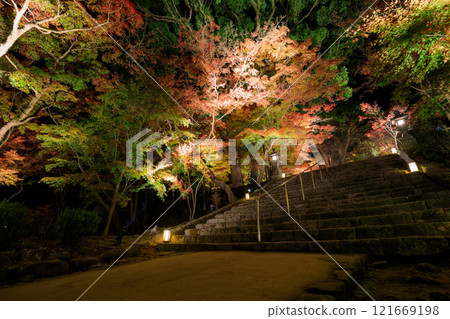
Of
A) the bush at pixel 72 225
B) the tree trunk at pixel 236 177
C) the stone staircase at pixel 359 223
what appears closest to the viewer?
the stone staircase at pixel 359 223

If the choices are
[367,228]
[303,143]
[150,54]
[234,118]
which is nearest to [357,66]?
[303,143]

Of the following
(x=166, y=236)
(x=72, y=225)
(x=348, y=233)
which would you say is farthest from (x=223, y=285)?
(x=72, y=225)

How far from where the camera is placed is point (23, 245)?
5297mm

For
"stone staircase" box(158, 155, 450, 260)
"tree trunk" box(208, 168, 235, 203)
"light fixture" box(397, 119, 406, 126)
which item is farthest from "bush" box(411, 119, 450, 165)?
"light fixture" box(397, 119, 406, 126)

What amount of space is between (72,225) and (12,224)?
124 centimetres

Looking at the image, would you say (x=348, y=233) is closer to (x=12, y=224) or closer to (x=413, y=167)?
(x=413, y=167)

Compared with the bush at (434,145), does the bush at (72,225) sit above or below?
below

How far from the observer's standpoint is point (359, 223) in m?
4.27

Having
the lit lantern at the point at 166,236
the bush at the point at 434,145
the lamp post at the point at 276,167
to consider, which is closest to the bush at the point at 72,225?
the lit lantern at the point at 166,236

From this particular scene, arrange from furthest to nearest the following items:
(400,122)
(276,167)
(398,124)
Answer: (398,124) < (400,122) < (276,167)

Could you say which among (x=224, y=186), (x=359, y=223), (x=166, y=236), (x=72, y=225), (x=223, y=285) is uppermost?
(x=224, y=186)

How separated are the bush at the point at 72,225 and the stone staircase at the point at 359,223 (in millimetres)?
2392

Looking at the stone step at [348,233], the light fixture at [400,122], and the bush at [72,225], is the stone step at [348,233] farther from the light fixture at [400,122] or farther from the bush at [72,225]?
the light fixture at [400,122]

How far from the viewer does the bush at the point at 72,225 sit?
5711 mm
